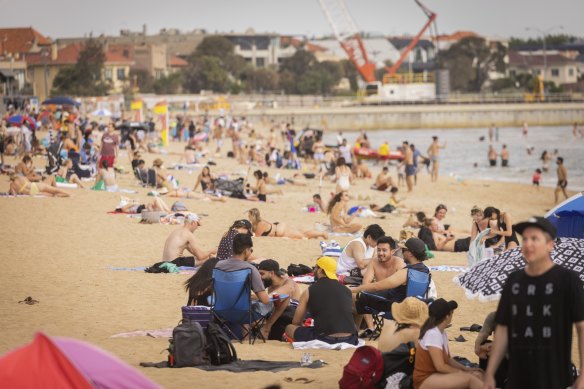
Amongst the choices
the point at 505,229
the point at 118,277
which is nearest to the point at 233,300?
the point at 118,277

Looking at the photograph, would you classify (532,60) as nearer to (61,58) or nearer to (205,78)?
(205,78)

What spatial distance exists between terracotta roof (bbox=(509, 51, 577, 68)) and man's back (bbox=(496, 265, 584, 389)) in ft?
422

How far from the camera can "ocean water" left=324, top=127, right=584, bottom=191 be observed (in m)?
37.5

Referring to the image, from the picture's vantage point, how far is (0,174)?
22.3 meters

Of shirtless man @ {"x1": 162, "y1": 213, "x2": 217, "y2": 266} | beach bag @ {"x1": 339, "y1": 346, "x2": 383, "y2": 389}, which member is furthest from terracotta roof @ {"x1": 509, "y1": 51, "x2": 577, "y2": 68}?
beach bag @ {"x1": 339, "y1": 346, "x2": 383, "y2": 389}

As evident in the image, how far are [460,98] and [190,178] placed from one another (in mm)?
73698

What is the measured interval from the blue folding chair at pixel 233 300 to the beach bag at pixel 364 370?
1.73 meters

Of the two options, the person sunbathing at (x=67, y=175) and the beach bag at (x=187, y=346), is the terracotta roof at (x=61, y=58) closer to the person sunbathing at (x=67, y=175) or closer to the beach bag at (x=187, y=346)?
the person sunbathing at (x=67, y=175)

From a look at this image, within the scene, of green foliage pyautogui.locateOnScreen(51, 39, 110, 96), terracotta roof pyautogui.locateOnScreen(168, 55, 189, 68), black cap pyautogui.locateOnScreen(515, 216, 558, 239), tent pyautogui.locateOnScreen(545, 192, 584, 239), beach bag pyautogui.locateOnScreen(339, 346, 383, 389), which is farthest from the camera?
terracotta roof pyautogui.locateOnScreen(168, 55, 189, 68)

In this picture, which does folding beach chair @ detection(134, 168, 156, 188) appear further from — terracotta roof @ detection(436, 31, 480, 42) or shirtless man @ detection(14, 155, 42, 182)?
terracotta roof @ detection(436, 31, 480, 42)

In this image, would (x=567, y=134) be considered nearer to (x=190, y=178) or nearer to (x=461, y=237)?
(x=190, y=178)

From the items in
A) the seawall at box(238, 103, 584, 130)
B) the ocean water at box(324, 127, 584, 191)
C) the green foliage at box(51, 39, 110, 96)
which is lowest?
the ocean water at box(324, 127, 584, 191)

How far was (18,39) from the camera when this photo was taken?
76.4m

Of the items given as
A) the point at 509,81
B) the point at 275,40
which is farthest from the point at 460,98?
the point at 275,40
